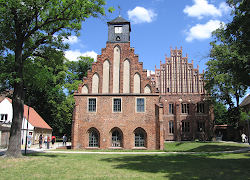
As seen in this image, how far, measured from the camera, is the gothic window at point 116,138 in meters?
24.3

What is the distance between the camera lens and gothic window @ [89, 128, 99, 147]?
24391 millimetres

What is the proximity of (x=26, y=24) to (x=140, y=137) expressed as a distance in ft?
50.8

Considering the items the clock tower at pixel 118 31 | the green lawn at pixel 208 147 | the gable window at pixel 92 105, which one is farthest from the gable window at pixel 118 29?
the green lawn at pixel 208 147

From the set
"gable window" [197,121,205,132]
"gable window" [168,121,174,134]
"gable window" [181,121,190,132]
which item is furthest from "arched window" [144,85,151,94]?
"gable window" [197,121,205,132]

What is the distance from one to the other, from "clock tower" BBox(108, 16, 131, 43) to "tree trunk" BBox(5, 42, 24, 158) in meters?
11.8

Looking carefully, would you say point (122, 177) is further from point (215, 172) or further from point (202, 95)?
point (202, 95)

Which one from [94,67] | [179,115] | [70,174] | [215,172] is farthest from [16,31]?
[179,115]

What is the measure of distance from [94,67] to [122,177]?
56.7 ft

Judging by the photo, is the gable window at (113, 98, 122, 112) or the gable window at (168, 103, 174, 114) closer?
the gable window at (113, 98, 122, 112)

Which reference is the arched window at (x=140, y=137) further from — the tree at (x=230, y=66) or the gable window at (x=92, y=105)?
the tree at (x=230, y=66)

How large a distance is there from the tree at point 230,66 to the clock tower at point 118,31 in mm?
10122

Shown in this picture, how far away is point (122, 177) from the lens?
31.9 ft

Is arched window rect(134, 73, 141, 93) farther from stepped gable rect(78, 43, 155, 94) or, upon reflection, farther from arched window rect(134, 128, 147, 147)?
arched window rect(134, 128, 147, 147)

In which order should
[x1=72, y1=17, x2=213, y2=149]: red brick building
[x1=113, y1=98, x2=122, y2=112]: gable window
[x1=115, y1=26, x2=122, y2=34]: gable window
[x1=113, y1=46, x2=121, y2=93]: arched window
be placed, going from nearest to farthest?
[x1=72, y1=17, x2=213, y2=149]: red brick building < [x1=113, y1=98, x2=122, y2=112]: gable window < [x1=113, y1=46, x2=121, y2=93]: arched window < [x1=115, y1=26, x2=122, y2=34]: gable window
